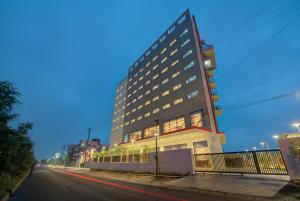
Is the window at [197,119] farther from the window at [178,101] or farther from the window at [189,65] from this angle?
the window at [189,65]

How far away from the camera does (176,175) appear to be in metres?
16.4

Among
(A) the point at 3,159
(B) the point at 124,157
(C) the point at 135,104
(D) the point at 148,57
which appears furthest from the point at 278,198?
(D) the point at 148,57

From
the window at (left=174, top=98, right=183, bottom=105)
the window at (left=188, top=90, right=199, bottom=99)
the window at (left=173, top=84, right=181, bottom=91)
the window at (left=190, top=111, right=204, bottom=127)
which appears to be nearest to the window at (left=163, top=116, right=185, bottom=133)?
the window at (left=190, top=111, right=204, bottom=127)

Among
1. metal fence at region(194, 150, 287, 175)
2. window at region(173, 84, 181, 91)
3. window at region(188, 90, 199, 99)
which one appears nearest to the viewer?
metal fence at region(194, 150, 287, 175)

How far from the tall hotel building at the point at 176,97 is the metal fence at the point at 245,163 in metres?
6.67

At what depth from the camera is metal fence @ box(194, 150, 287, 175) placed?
11305 millimetres

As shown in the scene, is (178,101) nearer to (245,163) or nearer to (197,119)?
(197,119)

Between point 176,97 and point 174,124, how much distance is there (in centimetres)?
610

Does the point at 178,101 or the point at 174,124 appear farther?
the point at 178,101

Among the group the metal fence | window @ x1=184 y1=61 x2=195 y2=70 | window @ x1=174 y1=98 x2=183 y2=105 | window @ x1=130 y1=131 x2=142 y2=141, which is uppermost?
window @ x1=184 y1=61 x2=195 y2=70

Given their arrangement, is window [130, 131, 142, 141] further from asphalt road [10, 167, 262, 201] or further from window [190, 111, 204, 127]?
asphalt road [10, 167, 262, 201]

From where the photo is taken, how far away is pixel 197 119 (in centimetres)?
2803

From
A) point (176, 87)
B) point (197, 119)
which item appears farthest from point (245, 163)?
point (176, 87)

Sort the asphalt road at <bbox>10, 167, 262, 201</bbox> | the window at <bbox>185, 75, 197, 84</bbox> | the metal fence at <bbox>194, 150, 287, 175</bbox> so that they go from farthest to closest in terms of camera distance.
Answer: the window at <bbox>185, 75, 197, 84</bbox>, the metal fence at <bbox>194, 150, 287, 175</bbox>, the asphalt road at <bbox>10, 167, 262, 201</bbox>
